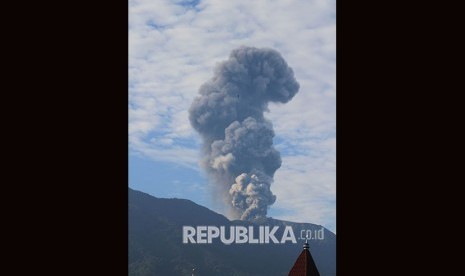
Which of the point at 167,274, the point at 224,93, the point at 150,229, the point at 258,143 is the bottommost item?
the point at 167,274

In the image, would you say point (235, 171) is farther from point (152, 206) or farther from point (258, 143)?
point (152, 206)

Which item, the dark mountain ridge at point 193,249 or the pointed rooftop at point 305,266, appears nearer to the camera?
the pointed rooftop at point 305,266

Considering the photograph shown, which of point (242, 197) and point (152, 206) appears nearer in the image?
point (242, 197)

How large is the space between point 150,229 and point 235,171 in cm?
5854

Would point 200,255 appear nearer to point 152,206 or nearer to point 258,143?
point 152,206

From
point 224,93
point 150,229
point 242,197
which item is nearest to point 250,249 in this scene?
point 150,229

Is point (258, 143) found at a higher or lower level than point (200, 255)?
higher

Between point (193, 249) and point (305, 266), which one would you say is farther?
point (193, 249)

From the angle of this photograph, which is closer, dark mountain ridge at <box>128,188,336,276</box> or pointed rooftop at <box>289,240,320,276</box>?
pointed rooftop at <box>289,240,320,276</box>
